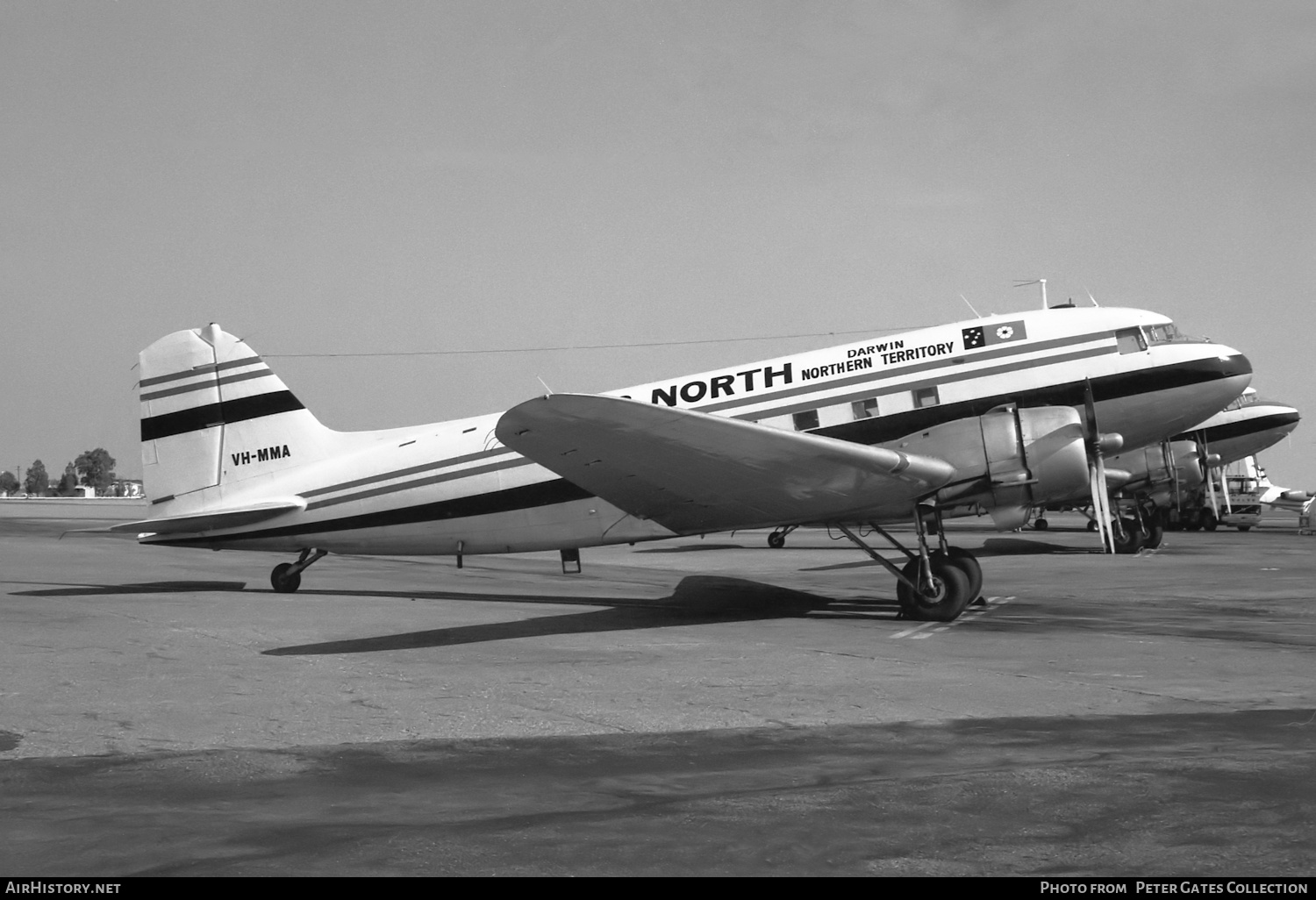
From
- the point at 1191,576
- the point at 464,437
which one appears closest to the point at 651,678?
the point at 464,437

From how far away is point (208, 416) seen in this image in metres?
18.9

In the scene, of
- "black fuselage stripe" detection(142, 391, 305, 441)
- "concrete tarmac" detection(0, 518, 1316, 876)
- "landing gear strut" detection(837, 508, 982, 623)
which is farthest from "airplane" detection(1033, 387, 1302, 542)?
"black fuselage stripe" detection(142, 391, 305, 441)

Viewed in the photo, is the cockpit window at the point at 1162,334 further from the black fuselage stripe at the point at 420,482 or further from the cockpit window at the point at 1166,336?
the black fuselage stripe at the point at 420,482

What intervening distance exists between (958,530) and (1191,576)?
76.2 ft

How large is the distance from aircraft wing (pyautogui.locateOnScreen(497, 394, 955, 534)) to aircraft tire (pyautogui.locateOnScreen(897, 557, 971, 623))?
1100 mm

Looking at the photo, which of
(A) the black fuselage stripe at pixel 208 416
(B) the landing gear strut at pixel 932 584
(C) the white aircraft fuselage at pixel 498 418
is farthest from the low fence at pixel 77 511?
(B) the landing gear strut at pixel 932 584

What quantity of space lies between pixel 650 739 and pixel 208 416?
1385 centimetres

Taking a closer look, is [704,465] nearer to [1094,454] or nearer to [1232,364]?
[1094,454]

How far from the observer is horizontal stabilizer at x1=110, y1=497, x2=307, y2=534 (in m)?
17.9

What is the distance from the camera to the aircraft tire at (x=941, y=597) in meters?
15.1

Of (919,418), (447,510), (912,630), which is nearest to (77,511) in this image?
(447,510)

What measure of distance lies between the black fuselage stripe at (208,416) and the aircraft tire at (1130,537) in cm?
2342
